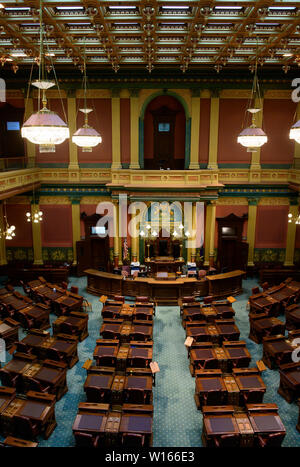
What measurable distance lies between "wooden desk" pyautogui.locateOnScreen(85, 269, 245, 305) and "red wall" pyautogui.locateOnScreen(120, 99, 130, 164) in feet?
19.4

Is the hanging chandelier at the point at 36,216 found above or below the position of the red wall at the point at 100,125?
below

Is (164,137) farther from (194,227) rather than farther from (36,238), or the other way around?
(36,238)

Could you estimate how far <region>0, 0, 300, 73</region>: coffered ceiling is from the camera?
9.10m

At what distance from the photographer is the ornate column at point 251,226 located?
17672 mm

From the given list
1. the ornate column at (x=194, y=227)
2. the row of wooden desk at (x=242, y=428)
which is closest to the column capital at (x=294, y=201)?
the ornate column at (x=194, y=227)

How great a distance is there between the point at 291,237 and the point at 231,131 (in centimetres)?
604

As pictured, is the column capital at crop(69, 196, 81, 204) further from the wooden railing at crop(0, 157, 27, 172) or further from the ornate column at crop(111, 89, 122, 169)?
the wooden railing at crop(0, 157, 27, 172)

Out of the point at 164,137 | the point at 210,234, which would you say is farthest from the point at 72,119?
the point at 210,234

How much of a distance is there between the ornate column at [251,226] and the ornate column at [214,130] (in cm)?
260

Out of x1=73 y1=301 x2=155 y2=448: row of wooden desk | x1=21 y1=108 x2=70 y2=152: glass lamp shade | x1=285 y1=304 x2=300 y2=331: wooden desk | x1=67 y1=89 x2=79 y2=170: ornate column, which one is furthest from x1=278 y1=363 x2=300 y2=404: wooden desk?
x1=67 y1=89 x2=79 y2=170: ornate column

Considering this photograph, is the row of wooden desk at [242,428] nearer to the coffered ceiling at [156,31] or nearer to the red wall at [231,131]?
the coffered ceiling at [156,31]

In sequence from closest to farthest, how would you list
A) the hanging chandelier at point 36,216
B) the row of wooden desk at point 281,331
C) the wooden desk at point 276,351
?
the row of wooden desk at point 281,331
the wooden desk at point 276,351
the hanging chandelier at point 36,216

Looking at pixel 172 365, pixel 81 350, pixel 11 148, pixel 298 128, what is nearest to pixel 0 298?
pixel 81 350

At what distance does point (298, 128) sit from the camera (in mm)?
6668
